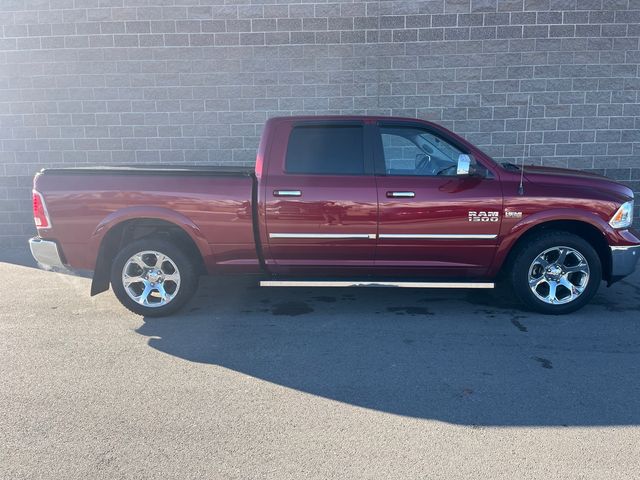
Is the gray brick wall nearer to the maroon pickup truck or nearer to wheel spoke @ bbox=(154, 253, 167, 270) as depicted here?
the maroon pickup truck

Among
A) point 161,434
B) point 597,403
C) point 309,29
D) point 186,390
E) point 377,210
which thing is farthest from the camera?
point 309,29

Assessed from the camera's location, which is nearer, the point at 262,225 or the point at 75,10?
the point at 262,225

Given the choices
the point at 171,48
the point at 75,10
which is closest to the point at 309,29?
the point at 171,48

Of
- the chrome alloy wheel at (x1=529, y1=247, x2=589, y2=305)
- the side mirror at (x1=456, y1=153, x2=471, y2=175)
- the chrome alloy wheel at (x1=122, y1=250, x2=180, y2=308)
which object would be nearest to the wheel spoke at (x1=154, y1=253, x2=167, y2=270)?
the chrome alloy wheel at (x1=122, y1=250, x2=180, y2=308)

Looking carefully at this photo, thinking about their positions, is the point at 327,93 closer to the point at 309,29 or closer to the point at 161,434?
the point at 309,29

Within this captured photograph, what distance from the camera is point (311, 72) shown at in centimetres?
873

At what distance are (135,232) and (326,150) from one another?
217cm

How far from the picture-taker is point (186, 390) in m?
3.92

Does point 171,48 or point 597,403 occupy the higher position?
point 171,48

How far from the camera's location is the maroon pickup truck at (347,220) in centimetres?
530

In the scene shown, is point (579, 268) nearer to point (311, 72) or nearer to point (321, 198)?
point (321, 198)

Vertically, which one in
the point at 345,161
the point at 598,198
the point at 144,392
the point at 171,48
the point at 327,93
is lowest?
the point at 144,392

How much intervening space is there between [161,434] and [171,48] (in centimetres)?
710

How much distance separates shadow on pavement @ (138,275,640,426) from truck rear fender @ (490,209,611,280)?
→ 57 centimetres
